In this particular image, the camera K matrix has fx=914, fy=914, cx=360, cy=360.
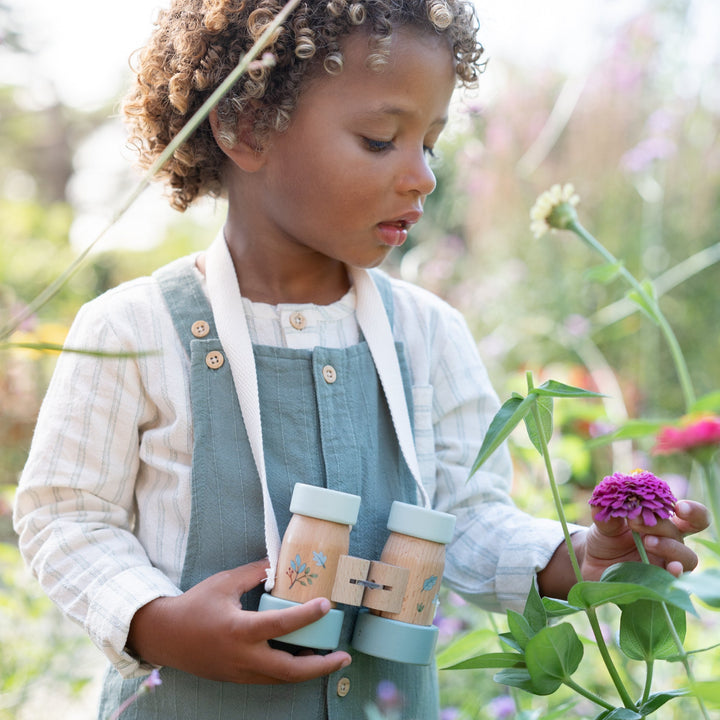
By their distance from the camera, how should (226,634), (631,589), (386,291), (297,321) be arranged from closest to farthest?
(631,589), (226,634), (297,321), (386,291)

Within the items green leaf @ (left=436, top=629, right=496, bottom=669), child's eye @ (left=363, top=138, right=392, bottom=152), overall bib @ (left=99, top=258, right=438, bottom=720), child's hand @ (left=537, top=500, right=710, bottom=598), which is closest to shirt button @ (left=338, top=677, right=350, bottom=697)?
overall bib @ (left=99, top=258, right=438, bottom=720)

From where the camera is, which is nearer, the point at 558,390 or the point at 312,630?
the point at 558,390

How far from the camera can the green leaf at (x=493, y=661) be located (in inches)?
28.7

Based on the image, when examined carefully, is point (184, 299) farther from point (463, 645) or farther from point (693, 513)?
point (693, 513)

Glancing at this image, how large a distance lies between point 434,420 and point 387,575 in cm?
29

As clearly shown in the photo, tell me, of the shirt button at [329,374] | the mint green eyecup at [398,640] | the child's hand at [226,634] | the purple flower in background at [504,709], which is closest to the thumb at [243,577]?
the child's hand at [226,634]

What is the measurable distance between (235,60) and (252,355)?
1.25ft

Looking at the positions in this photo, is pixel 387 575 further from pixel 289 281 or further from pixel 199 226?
pixel 199 226

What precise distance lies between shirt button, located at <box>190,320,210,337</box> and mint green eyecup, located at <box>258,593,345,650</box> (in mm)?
310

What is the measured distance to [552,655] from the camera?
74 cm

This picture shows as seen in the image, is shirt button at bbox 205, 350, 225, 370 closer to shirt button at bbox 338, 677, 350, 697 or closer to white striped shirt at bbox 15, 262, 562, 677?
white striped shirt at bbox 15, 262, 562, 677

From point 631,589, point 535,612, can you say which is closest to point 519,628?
point 535,612

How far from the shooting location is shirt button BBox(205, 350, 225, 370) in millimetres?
1032

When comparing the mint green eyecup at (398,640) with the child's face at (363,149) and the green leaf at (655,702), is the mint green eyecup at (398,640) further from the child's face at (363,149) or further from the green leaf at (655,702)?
the child's face at (363,149)
